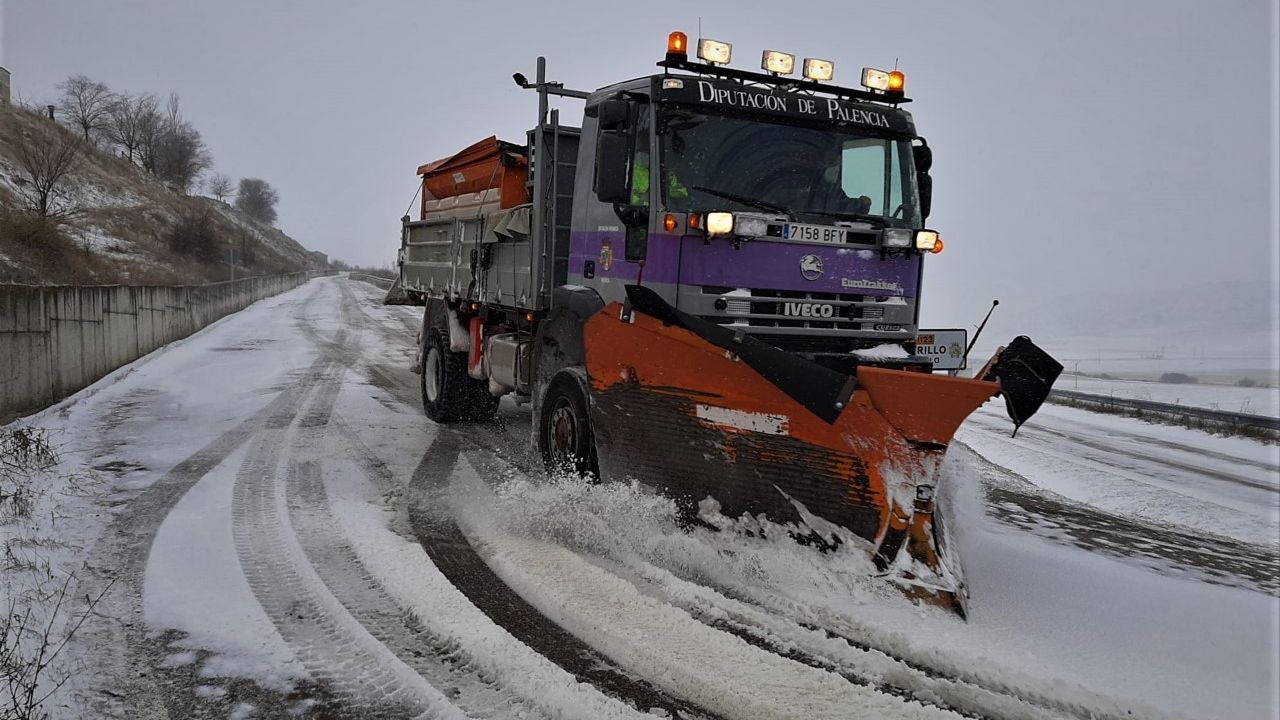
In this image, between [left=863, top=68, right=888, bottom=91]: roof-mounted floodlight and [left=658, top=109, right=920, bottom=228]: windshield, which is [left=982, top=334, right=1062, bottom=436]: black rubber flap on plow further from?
[left=863, top=68, right=888, bottom=91]: roof-mounted floodlight

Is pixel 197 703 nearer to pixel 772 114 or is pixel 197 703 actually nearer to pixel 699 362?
A: pixel 699 362

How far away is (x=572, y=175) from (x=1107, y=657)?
493 cm

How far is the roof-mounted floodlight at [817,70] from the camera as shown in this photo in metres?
5.83

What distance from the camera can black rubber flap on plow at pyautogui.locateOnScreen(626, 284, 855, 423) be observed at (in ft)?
13.6

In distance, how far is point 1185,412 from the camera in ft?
44.4

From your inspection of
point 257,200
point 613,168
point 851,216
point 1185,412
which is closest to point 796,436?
point 851,216

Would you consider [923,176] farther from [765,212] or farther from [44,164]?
[44,164]

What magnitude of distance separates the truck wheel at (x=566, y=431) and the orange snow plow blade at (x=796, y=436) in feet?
1.79

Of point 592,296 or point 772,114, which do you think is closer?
point 772,114

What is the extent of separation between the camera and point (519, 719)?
306 cm

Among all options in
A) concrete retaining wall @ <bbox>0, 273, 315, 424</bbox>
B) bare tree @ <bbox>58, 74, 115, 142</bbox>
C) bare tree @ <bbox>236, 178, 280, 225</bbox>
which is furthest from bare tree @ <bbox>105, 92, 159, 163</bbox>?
concrete retaining wall @ <bbox>0, 273, 315, 424</bbox>

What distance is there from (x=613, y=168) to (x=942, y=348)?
271 cm

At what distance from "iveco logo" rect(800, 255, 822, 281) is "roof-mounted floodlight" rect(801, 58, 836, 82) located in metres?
1.46

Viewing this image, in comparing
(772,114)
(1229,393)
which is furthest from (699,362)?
(1229,393)
